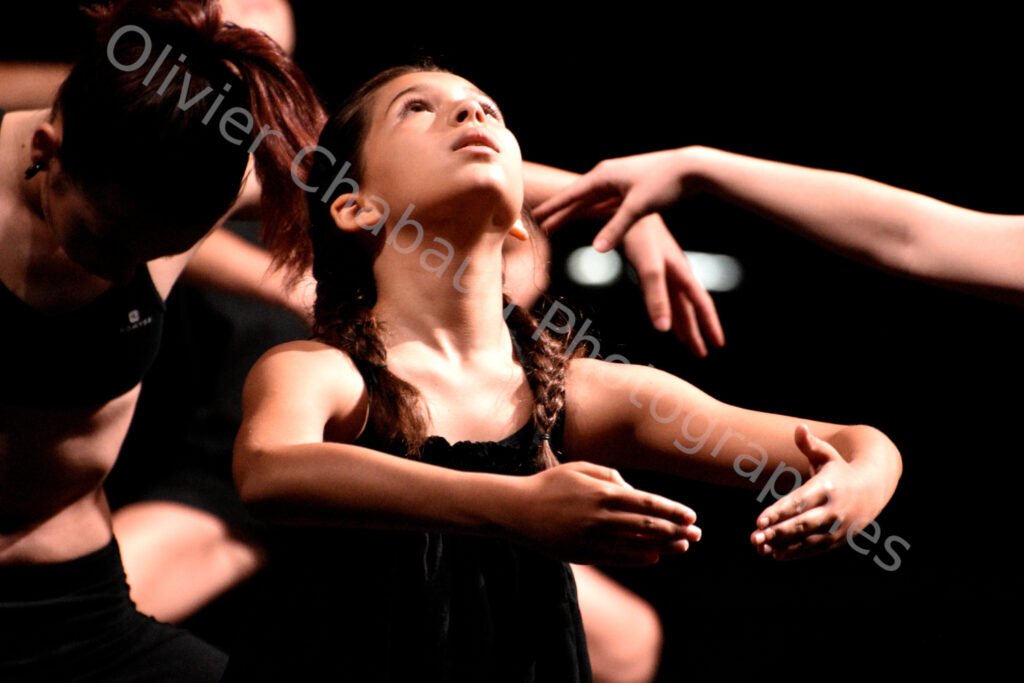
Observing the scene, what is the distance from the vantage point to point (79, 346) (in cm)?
107

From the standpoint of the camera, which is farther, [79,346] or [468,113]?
[79,346]

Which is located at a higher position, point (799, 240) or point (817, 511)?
point (817, 511)

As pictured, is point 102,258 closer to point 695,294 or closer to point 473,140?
point 473,140

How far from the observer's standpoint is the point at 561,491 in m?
0.64

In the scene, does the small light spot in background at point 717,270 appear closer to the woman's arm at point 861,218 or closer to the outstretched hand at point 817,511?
the woman's arm at point 861,218

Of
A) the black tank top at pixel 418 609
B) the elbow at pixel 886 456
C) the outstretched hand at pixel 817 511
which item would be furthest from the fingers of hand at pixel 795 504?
the black tank top at pixel 418 609

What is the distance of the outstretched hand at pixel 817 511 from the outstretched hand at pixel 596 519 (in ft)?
0.31

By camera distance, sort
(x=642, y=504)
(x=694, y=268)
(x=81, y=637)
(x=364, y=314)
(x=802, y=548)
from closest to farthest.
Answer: (x=642, y=504) → (x=802, y=548) → (x=364, y=314) → (x=81, y=637) → (x=694, y=268)

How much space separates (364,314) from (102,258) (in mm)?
305

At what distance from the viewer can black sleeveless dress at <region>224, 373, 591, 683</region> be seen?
2.67 ft

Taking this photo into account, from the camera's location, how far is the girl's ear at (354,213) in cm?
93

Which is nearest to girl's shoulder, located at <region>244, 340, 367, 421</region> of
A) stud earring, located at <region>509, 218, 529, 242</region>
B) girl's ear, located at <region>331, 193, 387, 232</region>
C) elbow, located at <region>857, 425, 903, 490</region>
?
girl's ear, located at <region>331, 193, 387, 232</region>

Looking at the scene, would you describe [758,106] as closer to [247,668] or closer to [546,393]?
[546,393]

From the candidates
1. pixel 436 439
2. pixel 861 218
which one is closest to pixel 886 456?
pixel 861 218
